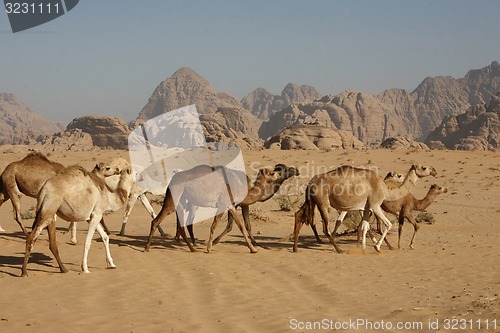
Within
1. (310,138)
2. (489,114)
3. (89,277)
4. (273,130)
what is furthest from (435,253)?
(273,130)

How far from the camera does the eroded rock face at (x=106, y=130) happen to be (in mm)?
91438

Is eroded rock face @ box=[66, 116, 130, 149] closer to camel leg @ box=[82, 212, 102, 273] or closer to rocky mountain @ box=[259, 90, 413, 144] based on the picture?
rocky mountain @ box=[259, 90, 413, 144]

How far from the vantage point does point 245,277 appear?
10086 millimetres

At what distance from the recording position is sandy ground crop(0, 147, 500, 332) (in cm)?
710

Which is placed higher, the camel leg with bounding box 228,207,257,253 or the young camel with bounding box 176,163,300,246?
the young camel with bounding box 176,163,300,246

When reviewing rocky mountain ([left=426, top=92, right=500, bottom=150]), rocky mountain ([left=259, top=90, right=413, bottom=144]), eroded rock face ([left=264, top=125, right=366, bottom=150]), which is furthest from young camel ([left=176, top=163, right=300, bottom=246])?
rocky mountain ([left=259, top=90, right=413, bottom=144])

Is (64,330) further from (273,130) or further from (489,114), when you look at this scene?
(273,130)

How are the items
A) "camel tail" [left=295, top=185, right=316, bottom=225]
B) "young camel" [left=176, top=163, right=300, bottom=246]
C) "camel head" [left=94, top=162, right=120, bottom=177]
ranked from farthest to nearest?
"young camel" [left=176, top=163, right=300, bottom=246]
"camel tail" [left=295, top=185, right=316, bottom=225]
"camel head" [left=94, top=162, right=120, bottom=177]

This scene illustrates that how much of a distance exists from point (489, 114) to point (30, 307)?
336 ft

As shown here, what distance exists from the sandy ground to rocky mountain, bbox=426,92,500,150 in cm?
8306

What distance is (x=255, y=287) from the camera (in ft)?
30.5

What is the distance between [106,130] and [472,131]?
61617 millimetres

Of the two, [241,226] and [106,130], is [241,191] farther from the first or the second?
[106,130]

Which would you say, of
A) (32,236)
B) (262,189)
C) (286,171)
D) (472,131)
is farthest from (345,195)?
(472,131)
